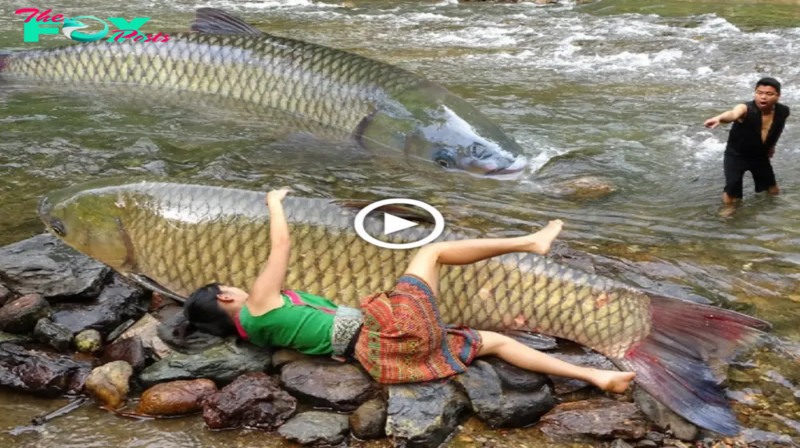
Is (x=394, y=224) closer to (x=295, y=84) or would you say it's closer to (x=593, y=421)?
(x=593, y=421)

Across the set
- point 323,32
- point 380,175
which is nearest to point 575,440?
point 380,175

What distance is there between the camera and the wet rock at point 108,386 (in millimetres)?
3145

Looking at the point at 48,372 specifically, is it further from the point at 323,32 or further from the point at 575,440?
the point at 323,32

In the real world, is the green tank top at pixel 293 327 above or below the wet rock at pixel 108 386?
above

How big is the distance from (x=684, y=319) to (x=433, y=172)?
2862mm

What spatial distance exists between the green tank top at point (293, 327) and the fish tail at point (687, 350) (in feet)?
4.22

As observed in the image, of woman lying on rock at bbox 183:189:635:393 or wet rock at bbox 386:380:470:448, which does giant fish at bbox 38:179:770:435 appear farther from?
wet rock at bbox 386:380:470:448

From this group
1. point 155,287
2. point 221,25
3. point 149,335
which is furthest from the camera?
point 221,25

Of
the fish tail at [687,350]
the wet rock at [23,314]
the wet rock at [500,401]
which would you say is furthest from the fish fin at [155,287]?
the fish tail at [687,350]

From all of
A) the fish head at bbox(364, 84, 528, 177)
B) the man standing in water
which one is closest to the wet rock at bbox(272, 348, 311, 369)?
the fish head at bbox(364, 84, 528, 177)

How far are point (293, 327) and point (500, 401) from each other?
0.95 m

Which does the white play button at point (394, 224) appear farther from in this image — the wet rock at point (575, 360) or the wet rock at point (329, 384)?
the wet rock at point (575, 360)

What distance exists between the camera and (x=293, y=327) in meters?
3.38

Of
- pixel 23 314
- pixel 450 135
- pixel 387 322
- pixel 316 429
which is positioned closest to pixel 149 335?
pixel 23 314
